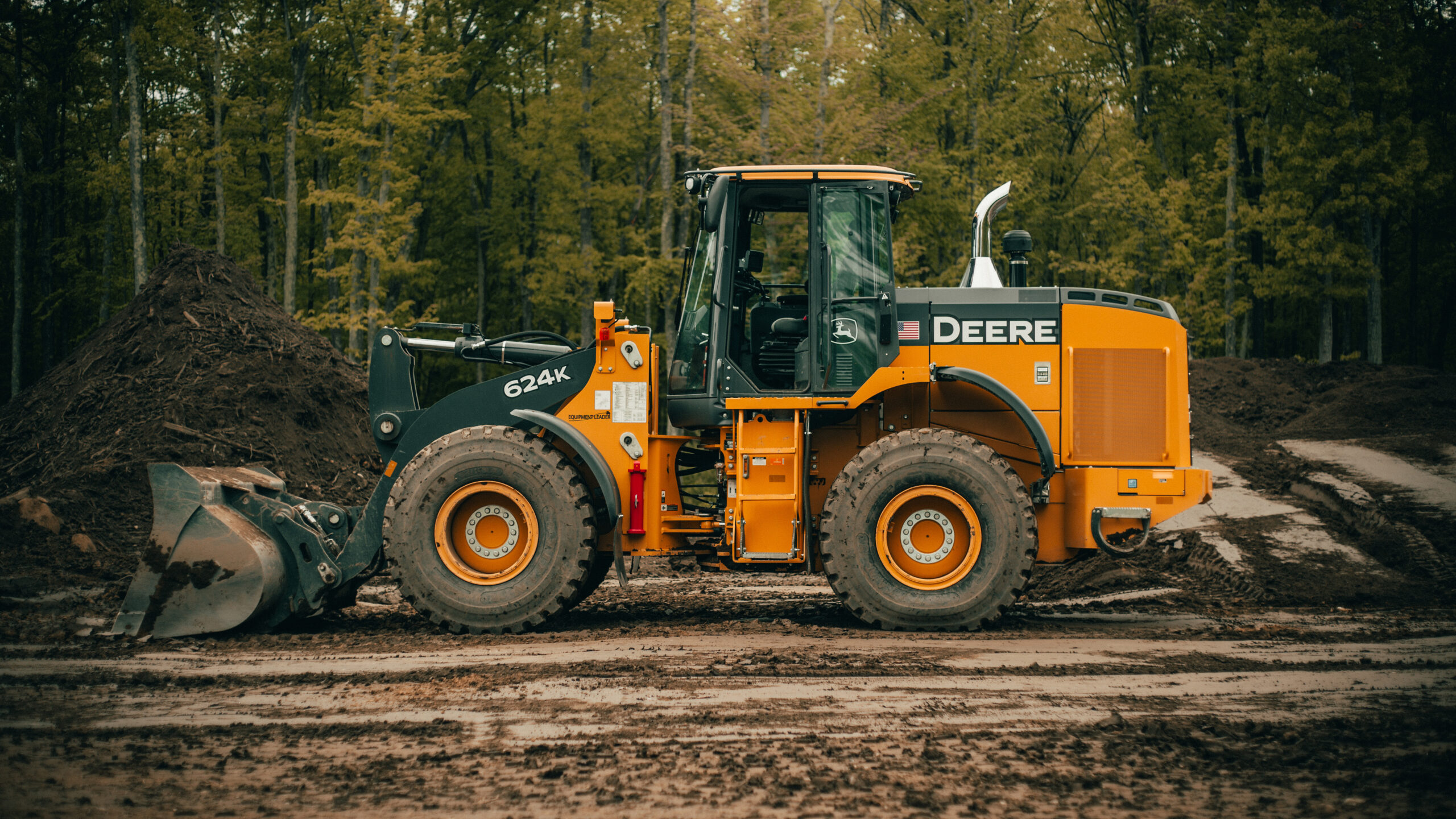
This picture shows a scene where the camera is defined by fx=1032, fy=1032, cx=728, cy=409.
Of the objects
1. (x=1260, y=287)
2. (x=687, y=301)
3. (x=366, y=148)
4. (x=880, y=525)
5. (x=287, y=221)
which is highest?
(x=366, y=148)

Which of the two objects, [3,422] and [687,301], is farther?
[3,422]

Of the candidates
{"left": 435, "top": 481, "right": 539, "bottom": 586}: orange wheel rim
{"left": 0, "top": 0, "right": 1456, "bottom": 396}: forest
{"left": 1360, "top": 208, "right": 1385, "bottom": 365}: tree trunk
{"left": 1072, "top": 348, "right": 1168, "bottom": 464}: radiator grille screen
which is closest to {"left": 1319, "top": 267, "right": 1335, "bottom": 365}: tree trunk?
{"left": 0, "top": 0, "right": 1456, "bottom": 396}: forest

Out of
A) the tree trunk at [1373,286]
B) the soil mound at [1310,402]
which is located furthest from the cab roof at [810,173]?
the tree trunk at [1373,286]

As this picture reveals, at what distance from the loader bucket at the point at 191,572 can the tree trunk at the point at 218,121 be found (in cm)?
2007

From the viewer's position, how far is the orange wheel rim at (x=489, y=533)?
7.20m

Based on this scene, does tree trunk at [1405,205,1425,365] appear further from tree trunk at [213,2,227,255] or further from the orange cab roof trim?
tree trunk at [213,2,227,255]

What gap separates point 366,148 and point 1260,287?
20349 millimetres

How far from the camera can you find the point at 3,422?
1343cm

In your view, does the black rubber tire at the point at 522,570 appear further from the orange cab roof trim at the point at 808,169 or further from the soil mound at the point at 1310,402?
the soil mound at the point at 1310,402

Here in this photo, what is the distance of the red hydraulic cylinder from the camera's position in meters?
7.39

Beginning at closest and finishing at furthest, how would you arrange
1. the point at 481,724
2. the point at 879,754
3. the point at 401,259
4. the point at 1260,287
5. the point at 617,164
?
the point at 879,754, the point at 481,724, the point at 401,259, the point at 1260,287, the point at 617,164

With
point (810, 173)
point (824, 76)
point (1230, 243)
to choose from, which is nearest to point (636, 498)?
point (810, 173)

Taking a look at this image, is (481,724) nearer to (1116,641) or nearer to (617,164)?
(1116,641)

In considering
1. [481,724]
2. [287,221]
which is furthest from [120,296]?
[481,724]
